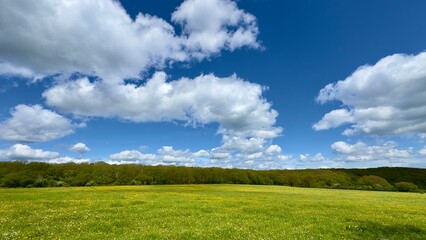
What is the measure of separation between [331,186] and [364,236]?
9355 centimetres

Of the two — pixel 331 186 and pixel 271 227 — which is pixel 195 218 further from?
pixel 331 186

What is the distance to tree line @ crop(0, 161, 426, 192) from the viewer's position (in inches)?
3346

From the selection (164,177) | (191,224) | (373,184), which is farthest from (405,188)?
(191,224)

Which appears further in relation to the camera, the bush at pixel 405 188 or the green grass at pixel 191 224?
the bush at pixel 405 188

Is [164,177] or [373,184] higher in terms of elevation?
[164,177]

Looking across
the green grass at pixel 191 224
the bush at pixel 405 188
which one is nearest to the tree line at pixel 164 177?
the bush at pixel 405 188

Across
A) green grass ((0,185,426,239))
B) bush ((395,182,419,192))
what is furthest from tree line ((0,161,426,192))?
green grass ((0,185,426,239))

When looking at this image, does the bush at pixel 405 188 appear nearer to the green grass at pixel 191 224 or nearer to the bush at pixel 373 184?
the bush at pixel 373 184

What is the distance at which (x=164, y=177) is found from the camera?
10219 centimetres

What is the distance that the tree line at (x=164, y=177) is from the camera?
84981 millimetres

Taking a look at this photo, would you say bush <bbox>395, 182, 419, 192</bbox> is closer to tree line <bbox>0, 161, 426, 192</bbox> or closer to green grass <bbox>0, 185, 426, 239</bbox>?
tree line <bbox>0, 161, 426, 192</bbox>

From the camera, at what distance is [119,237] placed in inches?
699

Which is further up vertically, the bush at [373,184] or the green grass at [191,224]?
the bush at [373,184]

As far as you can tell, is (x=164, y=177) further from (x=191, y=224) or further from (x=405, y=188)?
(x=191, y=224)
